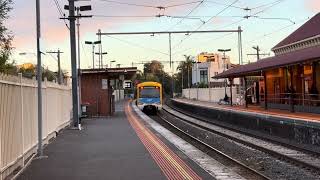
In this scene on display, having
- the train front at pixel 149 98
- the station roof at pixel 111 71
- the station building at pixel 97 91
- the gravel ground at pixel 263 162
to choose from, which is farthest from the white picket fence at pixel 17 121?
the train front at pixel 149 98

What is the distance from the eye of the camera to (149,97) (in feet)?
175

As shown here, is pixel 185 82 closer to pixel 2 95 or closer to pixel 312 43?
pixel 312 43

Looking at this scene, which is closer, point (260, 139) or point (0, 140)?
point (0, 140)

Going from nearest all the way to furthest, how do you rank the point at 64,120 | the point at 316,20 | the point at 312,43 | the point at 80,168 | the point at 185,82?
the point at 80,168 → the point at 64,120 → the point at 312,43 → the point at 316,20 → the point at 185,82

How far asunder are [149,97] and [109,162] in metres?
38.9

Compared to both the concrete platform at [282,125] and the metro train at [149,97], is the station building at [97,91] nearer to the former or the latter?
the concrete platform at [282,125]

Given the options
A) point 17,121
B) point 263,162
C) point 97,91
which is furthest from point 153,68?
point 17,121

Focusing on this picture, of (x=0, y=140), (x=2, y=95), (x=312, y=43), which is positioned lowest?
(x=0, y=140)

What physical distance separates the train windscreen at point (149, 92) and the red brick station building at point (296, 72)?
8751 mm

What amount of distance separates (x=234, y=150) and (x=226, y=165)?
5.44 meters

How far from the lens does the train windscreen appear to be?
2106 inches

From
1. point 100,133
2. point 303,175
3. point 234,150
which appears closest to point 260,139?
point 234,150

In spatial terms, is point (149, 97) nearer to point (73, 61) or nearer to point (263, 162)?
point (73, 61)

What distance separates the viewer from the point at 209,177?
12.3 m
